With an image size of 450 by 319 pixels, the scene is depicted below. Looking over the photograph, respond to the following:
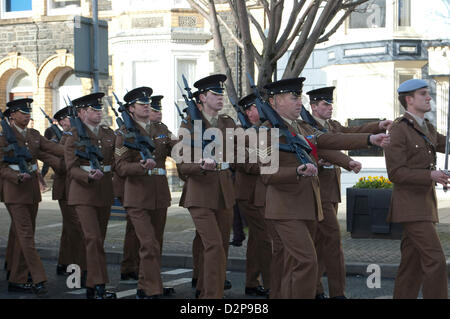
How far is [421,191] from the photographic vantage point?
7.34m

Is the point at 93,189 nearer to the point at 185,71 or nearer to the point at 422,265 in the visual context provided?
the point at 422,265

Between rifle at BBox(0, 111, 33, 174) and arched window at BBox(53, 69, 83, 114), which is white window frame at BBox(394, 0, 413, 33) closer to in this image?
arched window at BBox(53, 69, 83, 114)

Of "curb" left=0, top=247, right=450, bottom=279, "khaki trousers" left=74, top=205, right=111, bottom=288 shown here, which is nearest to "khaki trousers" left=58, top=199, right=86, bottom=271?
"curb" left=0, top=247, right=450, bottom=279

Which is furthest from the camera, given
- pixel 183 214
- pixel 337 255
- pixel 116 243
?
pixel 183 214

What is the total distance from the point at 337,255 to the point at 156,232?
1974 mm

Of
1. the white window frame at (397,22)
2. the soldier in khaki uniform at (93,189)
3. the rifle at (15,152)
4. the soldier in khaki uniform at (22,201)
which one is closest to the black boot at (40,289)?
the soldier in khaki uniform at (22,201)

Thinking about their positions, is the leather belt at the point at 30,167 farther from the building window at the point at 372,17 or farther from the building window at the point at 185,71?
the building window at the point at 185,71

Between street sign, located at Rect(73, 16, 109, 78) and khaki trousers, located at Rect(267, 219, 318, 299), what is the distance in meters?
7.08

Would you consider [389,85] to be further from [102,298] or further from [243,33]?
[102,298]

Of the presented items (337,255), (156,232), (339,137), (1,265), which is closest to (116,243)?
(1,265)

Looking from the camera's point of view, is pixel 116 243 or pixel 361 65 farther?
pixel 361 65

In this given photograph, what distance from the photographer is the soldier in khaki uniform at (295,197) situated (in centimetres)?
709

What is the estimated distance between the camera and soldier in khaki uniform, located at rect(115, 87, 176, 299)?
878cm

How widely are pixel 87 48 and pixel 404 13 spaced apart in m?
9.61
